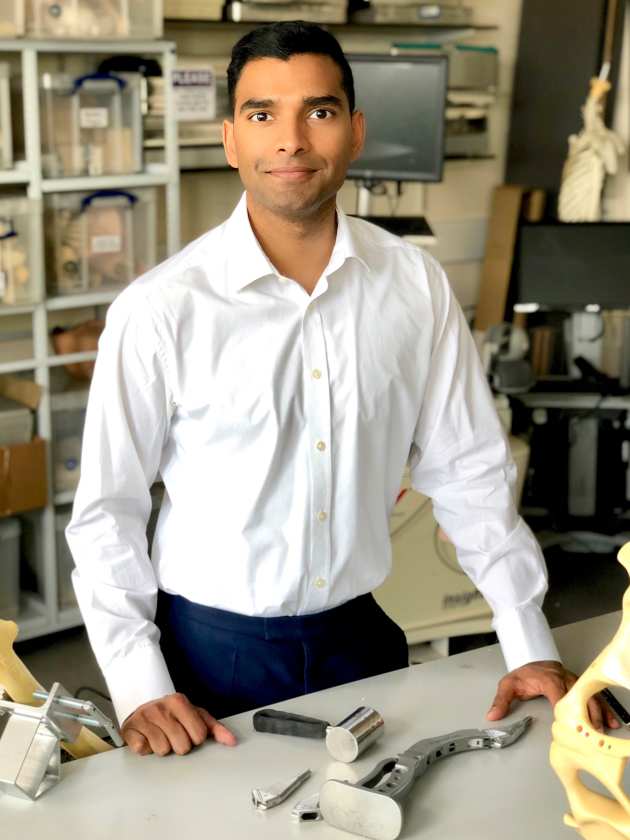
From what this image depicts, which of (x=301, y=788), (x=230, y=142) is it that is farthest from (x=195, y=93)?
(x=301, y=788)

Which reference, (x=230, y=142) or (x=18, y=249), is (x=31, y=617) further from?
(x=230, y=142)

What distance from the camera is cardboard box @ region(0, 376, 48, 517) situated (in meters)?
3.35

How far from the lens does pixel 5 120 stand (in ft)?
10.7

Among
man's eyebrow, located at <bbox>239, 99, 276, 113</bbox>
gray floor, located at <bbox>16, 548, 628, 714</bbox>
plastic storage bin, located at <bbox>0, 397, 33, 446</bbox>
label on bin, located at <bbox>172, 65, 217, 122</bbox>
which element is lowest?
gray floor, located at <bbox>16, 548, 628, 714</bbox>

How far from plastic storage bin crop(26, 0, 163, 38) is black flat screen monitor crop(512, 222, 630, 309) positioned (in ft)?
5.31

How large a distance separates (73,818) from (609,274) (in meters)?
3.48

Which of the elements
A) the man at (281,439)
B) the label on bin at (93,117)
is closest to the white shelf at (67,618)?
the label on bin at (93,117)

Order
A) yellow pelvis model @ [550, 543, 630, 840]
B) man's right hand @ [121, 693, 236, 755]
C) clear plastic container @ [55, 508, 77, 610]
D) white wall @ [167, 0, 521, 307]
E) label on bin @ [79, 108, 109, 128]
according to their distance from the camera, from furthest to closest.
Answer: white wall @ [167, 0, 521, 307] → clear plastic container @ [55, 508, 77, 610] → label on bin @ [79, 108, 109, 128] → man's right hand @ [121, 693, 236, 755] → yellow pelvis model @ [550, 543, 630, 840]

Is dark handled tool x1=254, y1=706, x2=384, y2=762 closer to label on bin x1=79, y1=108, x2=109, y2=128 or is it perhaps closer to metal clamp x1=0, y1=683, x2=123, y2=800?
metal clamp x1=0, y1=683, x2=123, y2=800

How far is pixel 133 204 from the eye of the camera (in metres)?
3.54

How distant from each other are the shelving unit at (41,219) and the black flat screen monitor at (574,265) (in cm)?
141

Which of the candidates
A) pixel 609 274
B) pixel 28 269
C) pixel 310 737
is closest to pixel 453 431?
pixel 310 737

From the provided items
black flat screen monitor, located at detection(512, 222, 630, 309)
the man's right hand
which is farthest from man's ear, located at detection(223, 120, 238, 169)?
black flat screen monitor, located at detection(512, 222, 630, 309)

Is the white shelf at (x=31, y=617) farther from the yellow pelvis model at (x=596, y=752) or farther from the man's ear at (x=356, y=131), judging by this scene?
the yellow pelvis model at (x=596, y=752)
